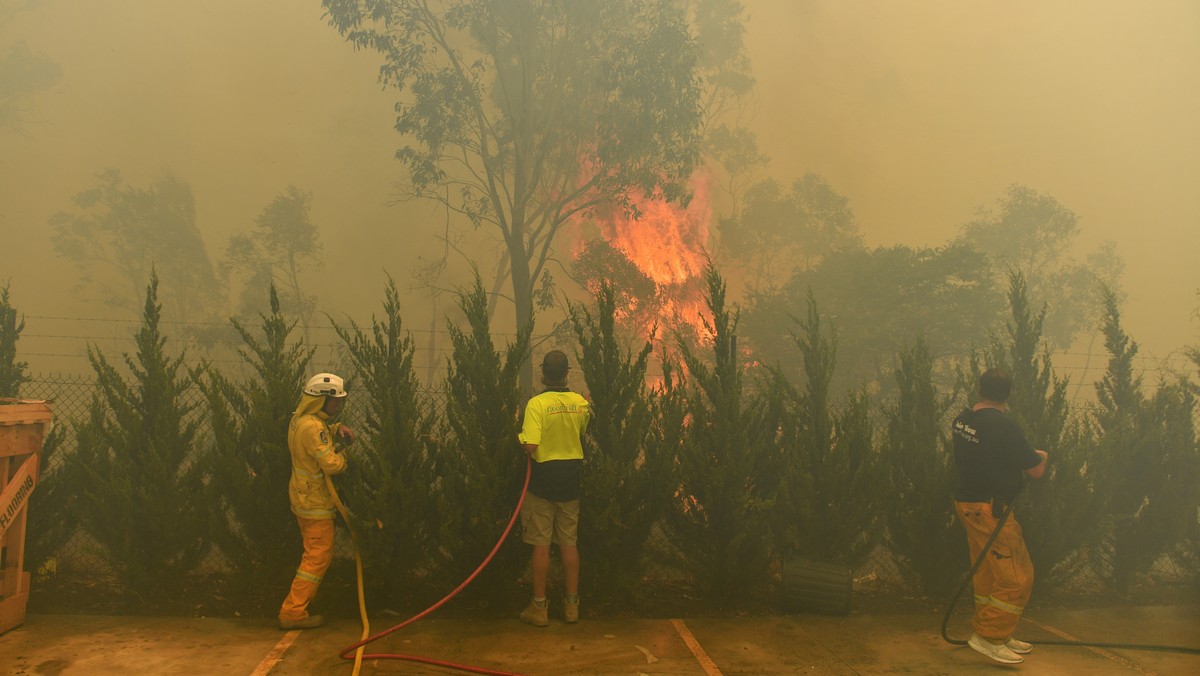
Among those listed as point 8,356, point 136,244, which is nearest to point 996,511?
point 8,356

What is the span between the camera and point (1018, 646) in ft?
17.6

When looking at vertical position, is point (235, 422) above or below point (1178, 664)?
above

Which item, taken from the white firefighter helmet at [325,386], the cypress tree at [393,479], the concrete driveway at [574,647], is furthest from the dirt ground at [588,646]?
the white firefighter helmet at [325,386]

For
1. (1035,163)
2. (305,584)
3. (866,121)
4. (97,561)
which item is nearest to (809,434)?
(305,584)

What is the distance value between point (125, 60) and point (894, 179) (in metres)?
24.7

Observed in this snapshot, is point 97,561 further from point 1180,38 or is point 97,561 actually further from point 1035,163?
point 1180,38

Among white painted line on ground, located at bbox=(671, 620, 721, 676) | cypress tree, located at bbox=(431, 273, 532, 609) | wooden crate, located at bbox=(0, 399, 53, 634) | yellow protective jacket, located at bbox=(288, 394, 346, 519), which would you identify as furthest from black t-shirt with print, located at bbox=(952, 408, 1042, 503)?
wooden crate, located at bbox=(0, 399, 53, 634)

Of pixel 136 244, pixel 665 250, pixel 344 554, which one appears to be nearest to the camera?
pixel 344 554

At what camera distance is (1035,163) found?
86.3 feet

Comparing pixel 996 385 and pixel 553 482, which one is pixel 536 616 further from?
pixel 996 385

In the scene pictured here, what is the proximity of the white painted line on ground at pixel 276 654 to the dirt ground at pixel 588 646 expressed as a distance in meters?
0.01

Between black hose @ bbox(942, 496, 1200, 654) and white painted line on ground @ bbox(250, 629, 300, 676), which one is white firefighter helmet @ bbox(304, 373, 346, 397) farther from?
black hose @ bbox(942, 496, 1200, 654)

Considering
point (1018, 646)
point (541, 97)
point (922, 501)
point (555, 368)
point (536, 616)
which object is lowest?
point (536, 616)

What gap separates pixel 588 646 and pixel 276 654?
2028 mm
